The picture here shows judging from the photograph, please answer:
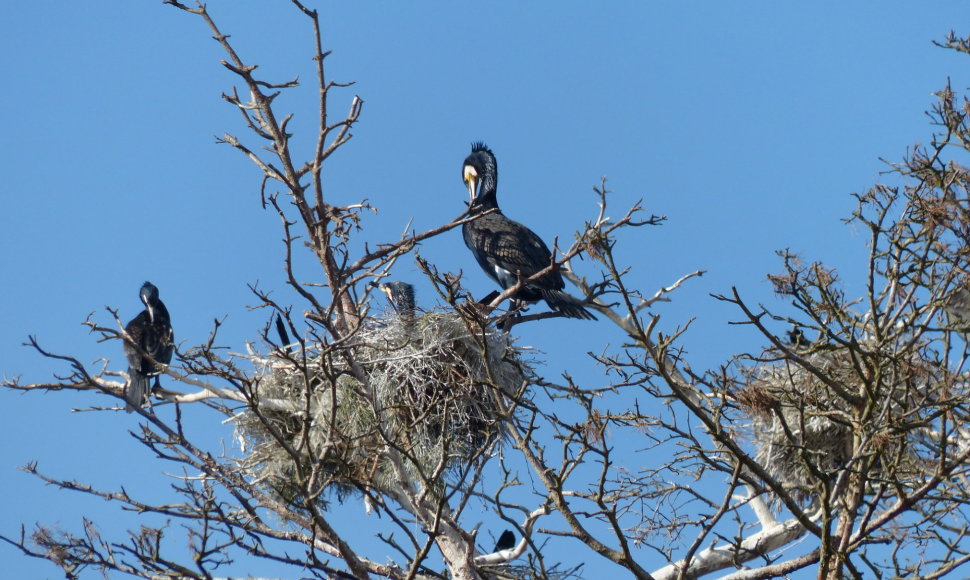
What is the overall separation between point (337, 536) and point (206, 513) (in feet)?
1.79

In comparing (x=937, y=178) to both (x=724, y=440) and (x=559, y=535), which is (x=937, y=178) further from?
(x=559, y=535)

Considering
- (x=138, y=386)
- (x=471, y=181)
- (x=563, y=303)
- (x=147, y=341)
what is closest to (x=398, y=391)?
(x=563, y=303)

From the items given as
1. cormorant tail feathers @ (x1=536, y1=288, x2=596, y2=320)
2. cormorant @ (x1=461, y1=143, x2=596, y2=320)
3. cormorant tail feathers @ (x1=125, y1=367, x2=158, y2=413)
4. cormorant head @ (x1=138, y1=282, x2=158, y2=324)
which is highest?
cormorant head @ (x1=138, y1=282, x2=158, y2=324)

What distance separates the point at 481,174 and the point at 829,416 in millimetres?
6187

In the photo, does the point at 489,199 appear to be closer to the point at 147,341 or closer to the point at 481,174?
the point at 481,174

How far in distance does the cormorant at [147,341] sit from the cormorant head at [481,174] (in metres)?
3.09

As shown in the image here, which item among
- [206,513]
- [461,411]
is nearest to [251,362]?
[461,411]

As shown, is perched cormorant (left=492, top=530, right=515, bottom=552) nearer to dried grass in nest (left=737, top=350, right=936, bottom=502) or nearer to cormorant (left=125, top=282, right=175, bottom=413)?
dried grass in nest (left=737, top=350, right=936, bottom=502)

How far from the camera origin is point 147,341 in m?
9.05

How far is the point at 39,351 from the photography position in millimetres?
5211

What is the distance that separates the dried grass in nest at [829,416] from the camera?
4.27 metres

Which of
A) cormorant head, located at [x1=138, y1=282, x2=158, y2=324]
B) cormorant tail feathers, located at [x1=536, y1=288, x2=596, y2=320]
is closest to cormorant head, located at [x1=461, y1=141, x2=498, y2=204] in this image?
cormorant tail feathers, located at [x1=536, y1=288, x2=596, y2=320]

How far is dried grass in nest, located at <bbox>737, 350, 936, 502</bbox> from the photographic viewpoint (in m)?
4.27

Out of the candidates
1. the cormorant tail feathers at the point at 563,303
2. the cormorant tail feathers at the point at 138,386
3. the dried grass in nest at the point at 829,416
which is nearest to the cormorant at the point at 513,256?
the cormorant tail feathers at the point at 563,303
